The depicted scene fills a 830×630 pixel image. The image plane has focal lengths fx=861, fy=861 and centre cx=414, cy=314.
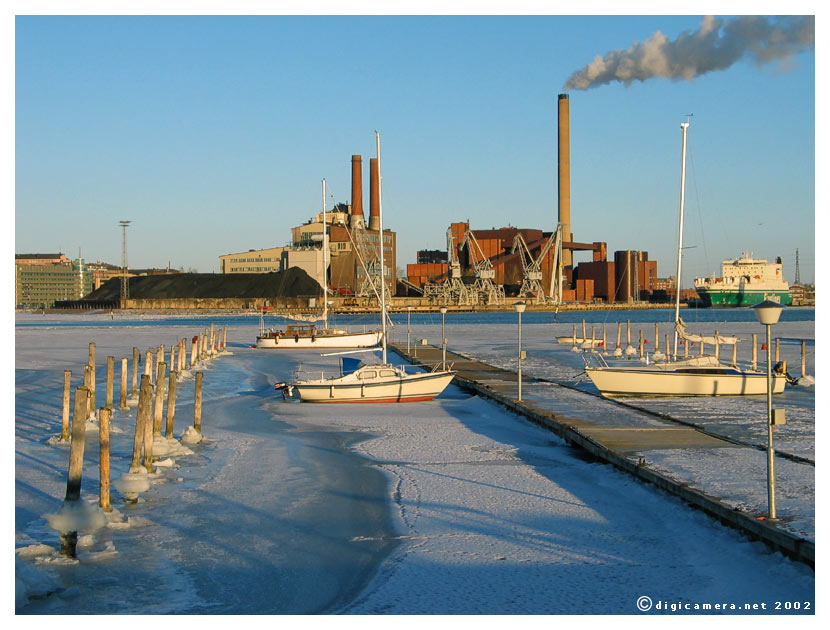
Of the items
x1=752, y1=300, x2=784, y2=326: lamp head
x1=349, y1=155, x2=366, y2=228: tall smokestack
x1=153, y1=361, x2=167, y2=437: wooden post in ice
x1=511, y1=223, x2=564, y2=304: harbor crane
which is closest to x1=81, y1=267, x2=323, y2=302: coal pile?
x1=349, y1=155, x2=366, y2=228: tall smokestack

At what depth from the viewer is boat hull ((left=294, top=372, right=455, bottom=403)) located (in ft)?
88.9

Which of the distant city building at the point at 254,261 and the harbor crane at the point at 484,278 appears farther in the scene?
the distant city building at the point at 254,261

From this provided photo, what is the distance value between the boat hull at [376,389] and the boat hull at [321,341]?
2809 cm

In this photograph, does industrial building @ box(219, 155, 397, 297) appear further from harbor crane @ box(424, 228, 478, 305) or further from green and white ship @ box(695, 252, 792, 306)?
green and white ship @ box(695, 252, 792, 306)

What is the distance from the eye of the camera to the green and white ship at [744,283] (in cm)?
15100

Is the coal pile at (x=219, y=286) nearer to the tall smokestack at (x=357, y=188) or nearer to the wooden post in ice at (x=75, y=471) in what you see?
the tall smokestack at (x=357, y=188)

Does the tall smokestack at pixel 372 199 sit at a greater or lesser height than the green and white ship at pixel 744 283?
greater

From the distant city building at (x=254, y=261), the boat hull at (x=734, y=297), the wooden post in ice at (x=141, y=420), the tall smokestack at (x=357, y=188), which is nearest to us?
the wooden post in ice at (x=141, y=420)

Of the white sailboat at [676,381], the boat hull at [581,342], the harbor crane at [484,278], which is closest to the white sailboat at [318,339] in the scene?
the boat hull at [581,342]

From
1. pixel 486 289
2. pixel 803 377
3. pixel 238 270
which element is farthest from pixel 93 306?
pixel 803 377

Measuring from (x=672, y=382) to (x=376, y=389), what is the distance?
9.27 metres

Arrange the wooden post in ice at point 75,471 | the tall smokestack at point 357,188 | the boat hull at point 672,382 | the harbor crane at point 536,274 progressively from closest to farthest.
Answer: the wooden post in ice at point 75,471, the boat hull at point 672,382, the tall smokestack at point 357,188, the harbor crane at point 536,274

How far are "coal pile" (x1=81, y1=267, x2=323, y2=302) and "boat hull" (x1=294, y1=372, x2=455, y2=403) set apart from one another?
419ft

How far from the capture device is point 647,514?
42.5 ft
